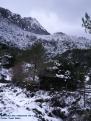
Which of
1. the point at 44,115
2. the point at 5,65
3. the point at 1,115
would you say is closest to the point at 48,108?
the point at 44,115

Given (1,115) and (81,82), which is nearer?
(1,115)

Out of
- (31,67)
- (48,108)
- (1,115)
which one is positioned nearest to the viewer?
(1,115)

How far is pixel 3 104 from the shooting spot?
80.2 ft

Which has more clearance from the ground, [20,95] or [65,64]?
[65,64]

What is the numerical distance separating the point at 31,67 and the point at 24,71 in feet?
7.10

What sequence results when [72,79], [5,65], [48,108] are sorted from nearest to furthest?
1. [48,108]
2. [72,79]
3. [5,65]

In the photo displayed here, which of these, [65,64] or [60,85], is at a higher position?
[65,64]

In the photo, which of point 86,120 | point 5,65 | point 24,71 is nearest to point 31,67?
point 24,71

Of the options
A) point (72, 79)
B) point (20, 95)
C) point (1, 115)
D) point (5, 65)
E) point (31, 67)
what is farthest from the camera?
point (5, 65)

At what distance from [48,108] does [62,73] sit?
15.7 metres

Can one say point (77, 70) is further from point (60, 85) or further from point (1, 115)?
point (1, 115)

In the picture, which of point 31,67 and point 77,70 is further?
point 31,67

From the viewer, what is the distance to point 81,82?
133ft

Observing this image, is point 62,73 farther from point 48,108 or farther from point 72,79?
point 48,108
